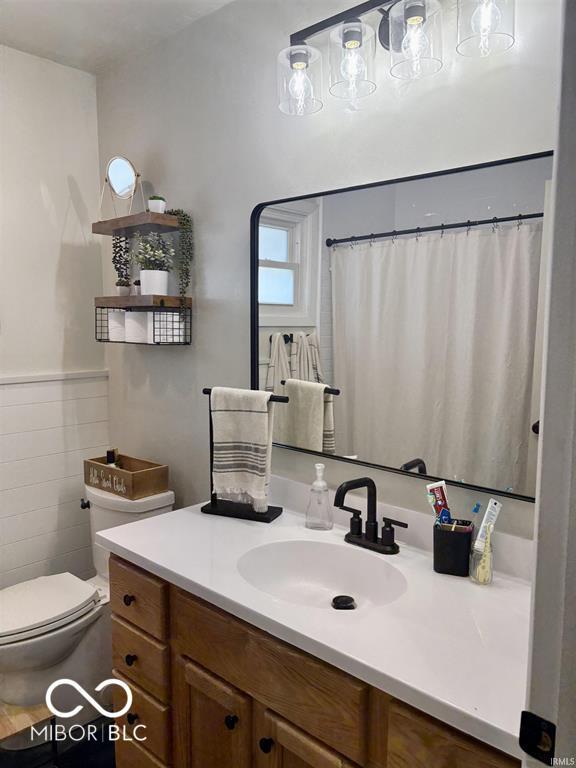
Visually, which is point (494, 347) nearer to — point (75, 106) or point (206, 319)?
point (206, 319)

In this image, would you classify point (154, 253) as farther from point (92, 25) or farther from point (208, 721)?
point (208, 721)

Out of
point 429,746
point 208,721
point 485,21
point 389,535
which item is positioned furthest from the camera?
point 389,535

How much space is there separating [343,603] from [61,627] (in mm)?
1121

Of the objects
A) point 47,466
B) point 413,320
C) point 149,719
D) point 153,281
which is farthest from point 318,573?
point 47,466

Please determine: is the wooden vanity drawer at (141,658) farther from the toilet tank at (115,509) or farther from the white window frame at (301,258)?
the white window frame at (301,258)

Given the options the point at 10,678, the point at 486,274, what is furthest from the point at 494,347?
the point at 10,678

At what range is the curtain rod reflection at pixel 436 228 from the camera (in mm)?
1288

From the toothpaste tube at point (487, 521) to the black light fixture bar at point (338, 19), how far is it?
4.08 ft

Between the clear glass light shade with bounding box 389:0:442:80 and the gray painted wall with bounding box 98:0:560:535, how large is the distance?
4cm

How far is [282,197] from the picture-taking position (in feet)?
5.84

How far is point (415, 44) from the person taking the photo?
135 cm

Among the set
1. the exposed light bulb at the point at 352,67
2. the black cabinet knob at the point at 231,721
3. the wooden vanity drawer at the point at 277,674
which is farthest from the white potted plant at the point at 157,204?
the black cabinet knob at the point at 231,721

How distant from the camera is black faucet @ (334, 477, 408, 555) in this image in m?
1.42

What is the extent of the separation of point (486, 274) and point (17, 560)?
2.12m
